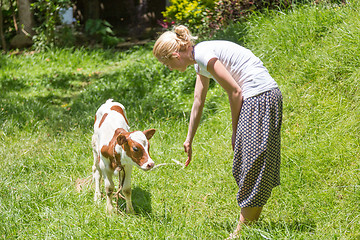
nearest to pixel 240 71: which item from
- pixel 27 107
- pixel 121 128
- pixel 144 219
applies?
pixel 121 128

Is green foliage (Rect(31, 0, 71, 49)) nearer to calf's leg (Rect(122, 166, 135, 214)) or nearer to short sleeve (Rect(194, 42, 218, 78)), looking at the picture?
calf's leg (Rect(122, 166, 135, 214))

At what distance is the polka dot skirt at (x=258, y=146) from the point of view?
2.81 meters

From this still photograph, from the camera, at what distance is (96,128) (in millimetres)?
4102

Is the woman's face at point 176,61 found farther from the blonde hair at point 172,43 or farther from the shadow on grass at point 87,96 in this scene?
the shadow on grass at point 87,96

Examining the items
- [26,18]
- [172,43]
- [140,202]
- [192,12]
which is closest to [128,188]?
[140,202]

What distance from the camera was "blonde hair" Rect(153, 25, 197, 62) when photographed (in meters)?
2.84

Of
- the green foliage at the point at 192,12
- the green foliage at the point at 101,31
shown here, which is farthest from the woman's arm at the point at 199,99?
the green foliage at the point at 101,31

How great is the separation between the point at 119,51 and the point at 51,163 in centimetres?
605

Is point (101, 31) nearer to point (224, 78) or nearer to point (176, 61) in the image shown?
point (176, 61)

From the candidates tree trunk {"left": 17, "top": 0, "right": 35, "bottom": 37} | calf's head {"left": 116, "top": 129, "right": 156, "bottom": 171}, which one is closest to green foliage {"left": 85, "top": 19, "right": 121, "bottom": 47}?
tree trunk {"left": 17, "top": 0, "right": 35, "bottom": 37}

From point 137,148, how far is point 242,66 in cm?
105

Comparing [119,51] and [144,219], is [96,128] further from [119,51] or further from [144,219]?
[119,51]

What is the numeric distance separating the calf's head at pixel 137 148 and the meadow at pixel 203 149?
524 mm

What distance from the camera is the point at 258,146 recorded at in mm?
2816
